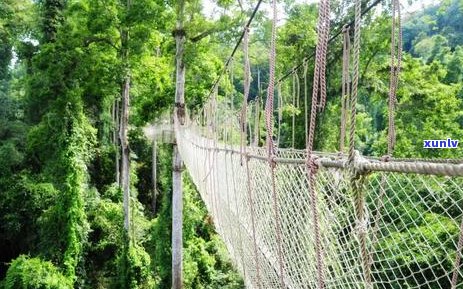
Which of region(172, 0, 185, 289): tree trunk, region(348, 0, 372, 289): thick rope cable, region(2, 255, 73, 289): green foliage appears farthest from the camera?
region(172, 0, 185, 289): tree trunk

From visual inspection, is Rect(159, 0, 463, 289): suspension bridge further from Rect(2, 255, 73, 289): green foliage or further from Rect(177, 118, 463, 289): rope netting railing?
Rect(2, 255, 73, 289): green foliage

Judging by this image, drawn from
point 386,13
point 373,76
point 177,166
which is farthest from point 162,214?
point 386,13

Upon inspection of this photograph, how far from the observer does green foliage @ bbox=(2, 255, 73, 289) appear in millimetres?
5461

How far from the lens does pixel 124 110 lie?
24.1 feet

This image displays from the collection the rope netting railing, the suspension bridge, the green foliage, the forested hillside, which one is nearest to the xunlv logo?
the forested hillside

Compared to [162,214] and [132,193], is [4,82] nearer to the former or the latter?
[132,193]

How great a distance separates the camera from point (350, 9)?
22.1 ft

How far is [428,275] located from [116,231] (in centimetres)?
588

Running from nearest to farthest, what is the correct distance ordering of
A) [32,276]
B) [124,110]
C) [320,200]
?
1. [320,200]
2. [32,276]
3. [124,110]

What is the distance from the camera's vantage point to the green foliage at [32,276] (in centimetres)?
546

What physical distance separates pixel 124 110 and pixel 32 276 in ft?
9.77

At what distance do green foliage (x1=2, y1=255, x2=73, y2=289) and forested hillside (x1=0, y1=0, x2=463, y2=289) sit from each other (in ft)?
0.05

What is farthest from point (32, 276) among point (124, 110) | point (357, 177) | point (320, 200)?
point (357, 177)

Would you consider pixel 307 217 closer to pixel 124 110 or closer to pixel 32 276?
pixel 32 276
